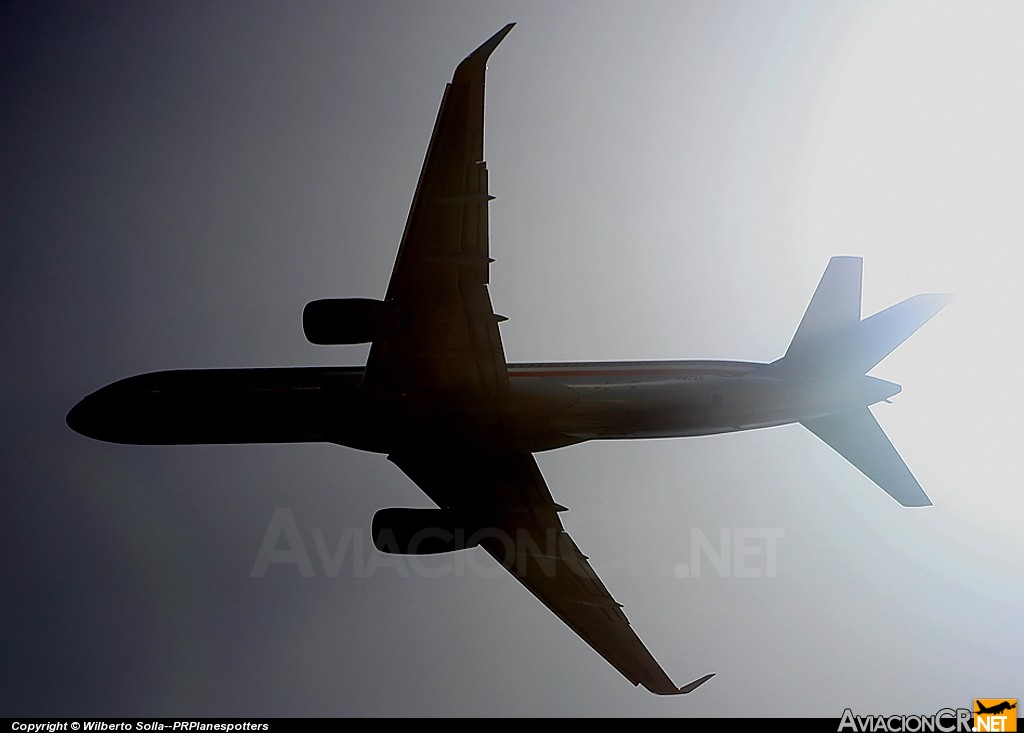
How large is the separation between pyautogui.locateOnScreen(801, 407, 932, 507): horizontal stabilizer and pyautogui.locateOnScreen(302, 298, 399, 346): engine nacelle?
21.7 feet

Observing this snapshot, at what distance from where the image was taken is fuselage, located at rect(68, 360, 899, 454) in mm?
11938

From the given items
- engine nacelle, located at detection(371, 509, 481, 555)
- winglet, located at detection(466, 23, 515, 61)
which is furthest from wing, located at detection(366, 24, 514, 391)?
engine nacelle, located at detection(371, 509, 481, 555)

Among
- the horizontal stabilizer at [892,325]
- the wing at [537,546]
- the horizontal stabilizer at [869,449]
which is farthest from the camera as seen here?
the wing at [537,546]

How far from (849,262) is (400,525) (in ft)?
24.8

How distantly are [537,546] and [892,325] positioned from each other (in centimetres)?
629

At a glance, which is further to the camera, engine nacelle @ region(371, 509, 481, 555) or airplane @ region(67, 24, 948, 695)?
engine nacelle @ region(371, 509, 481, 555)

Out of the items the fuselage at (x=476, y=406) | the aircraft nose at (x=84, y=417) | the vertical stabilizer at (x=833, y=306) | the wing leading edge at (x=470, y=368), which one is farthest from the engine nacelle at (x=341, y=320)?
the vertical stabilizer at (x=833, y=306)

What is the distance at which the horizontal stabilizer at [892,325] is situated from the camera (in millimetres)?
12305

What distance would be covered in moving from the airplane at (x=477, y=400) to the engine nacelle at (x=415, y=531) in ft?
0.07

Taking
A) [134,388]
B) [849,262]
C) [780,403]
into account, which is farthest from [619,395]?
[134,388]

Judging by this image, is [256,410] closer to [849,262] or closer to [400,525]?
[400,525]

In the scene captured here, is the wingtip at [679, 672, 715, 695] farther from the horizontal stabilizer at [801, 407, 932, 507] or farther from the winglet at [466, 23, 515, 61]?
the winglet at [466, 23, 515, 61]

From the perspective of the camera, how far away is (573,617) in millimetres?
14312

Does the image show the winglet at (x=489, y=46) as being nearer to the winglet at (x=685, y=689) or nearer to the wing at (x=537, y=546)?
the wing at (x=537, y=546)
